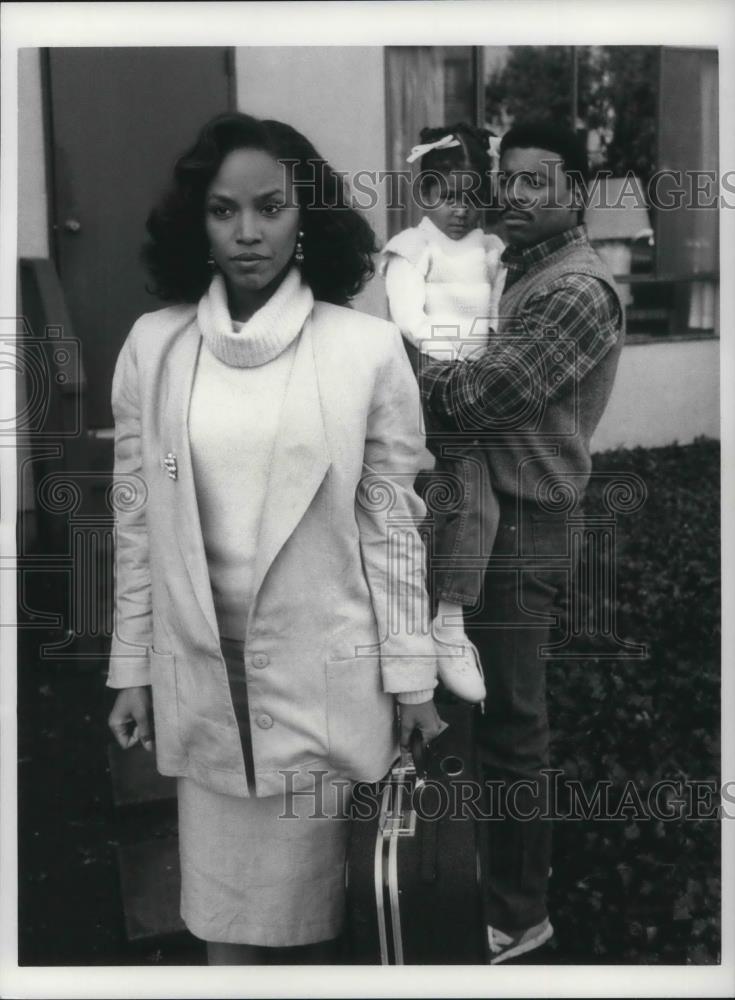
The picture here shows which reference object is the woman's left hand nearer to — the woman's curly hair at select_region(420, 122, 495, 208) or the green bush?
the green bush

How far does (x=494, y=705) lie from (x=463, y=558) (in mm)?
387

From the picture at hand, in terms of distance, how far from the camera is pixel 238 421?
82.2 inches

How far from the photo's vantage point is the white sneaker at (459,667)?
8.16ft

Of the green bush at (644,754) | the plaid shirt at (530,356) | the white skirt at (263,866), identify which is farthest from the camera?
the green bush at (644,754)

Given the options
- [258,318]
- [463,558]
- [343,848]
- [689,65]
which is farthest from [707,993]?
[689,65]

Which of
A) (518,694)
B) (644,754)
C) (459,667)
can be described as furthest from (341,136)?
(644,754)

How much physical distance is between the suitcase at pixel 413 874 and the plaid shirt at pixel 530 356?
0.81 m

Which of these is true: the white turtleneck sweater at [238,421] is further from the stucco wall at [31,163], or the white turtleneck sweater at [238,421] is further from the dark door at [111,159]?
the stucco wall at [31,163]

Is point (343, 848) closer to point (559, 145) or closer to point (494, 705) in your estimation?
point (494, 705)

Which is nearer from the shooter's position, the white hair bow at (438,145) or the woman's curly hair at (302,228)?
the woman's curly hair at (302,228)

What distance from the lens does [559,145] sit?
101 inches

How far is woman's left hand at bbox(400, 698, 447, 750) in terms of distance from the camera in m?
2.25

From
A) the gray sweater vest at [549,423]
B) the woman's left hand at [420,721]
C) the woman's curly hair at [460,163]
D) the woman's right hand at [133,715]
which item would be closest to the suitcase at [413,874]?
the woman's left hand at [420,721]

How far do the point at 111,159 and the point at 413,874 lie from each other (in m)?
2.05
